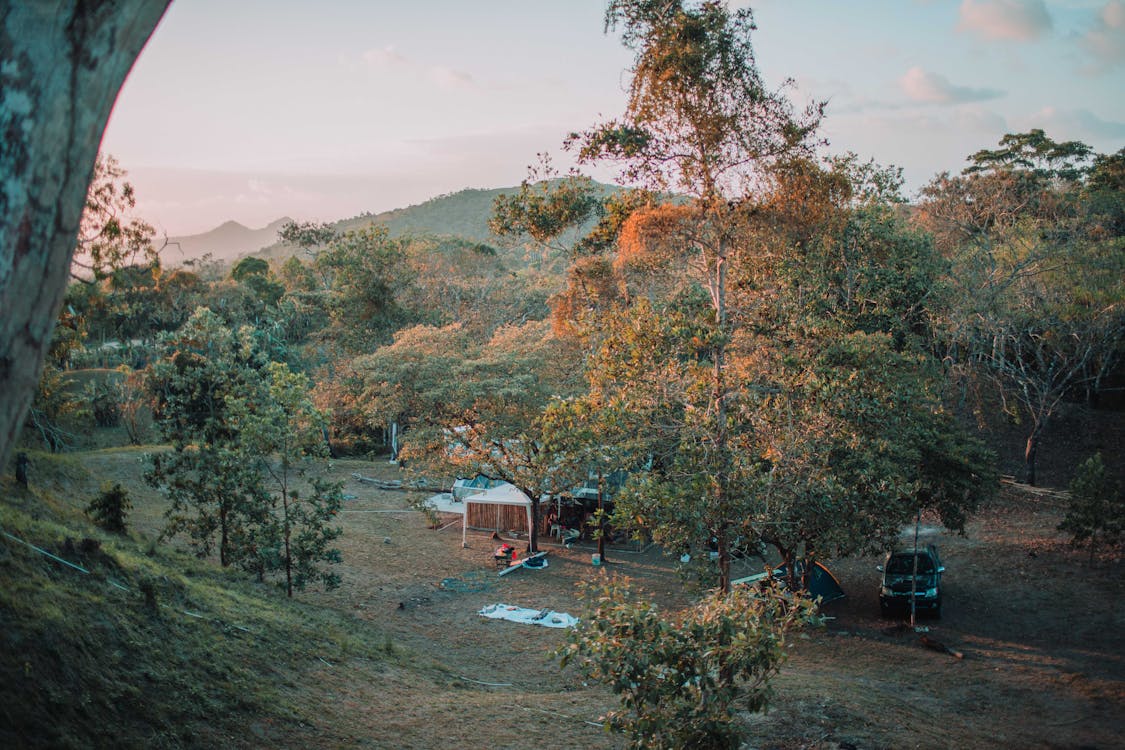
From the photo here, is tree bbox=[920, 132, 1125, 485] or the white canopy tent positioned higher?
tree bbox=[920, 132, 1125, 485]

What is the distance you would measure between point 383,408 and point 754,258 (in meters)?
10.3

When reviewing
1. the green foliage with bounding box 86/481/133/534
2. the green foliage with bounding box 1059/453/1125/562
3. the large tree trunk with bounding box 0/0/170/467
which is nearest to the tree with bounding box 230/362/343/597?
the green foliage with bounding box 86/481/133/534

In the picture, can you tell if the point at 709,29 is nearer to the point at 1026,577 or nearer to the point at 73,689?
the point at 73,689

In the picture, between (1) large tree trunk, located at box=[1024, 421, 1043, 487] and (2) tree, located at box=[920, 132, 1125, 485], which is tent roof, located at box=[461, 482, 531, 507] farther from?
(1) large tree trunk, located at box=[1024, 421, 1043, 487]

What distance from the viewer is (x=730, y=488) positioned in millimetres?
9109

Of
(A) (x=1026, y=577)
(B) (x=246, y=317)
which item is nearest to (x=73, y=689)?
(A) (x=1026, y=577)

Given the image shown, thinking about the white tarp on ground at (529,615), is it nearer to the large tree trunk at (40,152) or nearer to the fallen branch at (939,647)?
the fallen branch at (939,647)

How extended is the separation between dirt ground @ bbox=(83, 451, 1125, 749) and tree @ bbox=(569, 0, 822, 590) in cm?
248

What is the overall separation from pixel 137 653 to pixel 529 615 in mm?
7508

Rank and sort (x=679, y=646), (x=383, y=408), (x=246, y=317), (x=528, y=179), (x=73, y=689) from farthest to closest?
(x=246, y=317) → (x=383, y=408) → (x=528, y=179) → (x=73, y=689) → (x=679, y=646)

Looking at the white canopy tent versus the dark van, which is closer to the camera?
the dark van

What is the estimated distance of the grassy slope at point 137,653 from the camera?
567cm

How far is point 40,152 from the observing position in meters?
1.78

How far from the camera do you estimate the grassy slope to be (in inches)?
223
